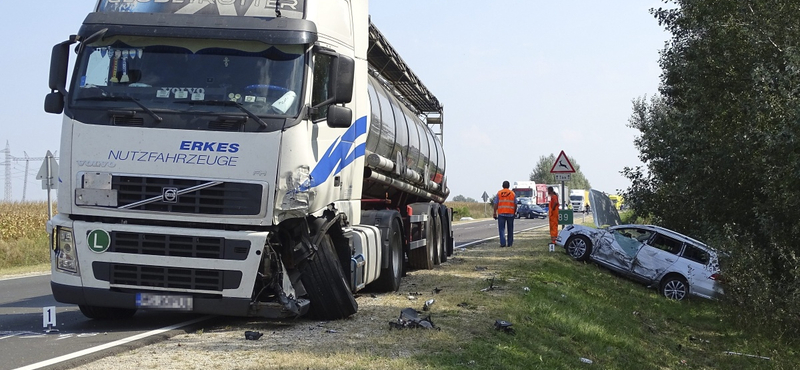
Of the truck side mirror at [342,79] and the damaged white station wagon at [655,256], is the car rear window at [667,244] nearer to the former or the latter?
the damaged white station wagon at [655,256]

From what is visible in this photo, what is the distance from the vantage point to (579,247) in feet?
69.1

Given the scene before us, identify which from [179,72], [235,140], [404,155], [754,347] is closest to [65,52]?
[179,72]

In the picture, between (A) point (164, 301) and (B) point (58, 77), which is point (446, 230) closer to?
(A) point (164, 301)

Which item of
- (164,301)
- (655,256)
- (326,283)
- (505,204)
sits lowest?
(164,301)

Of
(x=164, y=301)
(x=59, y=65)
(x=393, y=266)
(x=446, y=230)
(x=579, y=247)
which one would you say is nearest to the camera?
(x=164, y=301)

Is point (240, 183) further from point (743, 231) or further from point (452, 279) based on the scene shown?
point (743, 231)

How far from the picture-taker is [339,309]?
909 centimetres

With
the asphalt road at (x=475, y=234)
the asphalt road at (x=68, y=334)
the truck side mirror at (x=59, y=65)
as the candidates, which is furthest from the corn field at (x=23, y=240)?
the truck side mirror at (x=59, y=65)

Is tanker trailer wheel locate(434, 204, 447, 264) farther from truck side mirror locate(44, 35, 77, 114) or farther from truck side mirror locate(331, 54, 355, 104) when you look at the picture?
truck side mirror locate(44, 35, 77, 114)

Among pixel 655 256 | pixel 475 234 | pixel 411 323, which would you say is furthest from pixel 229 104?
pixel 475 234

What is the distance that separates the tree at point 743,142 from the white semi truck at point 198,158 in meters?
8.17

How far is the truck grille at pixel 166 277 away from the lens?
8.20m

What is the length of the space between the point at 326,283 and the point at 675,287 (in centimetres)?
1187

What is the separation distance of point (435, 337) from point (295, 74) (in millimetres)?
2910
